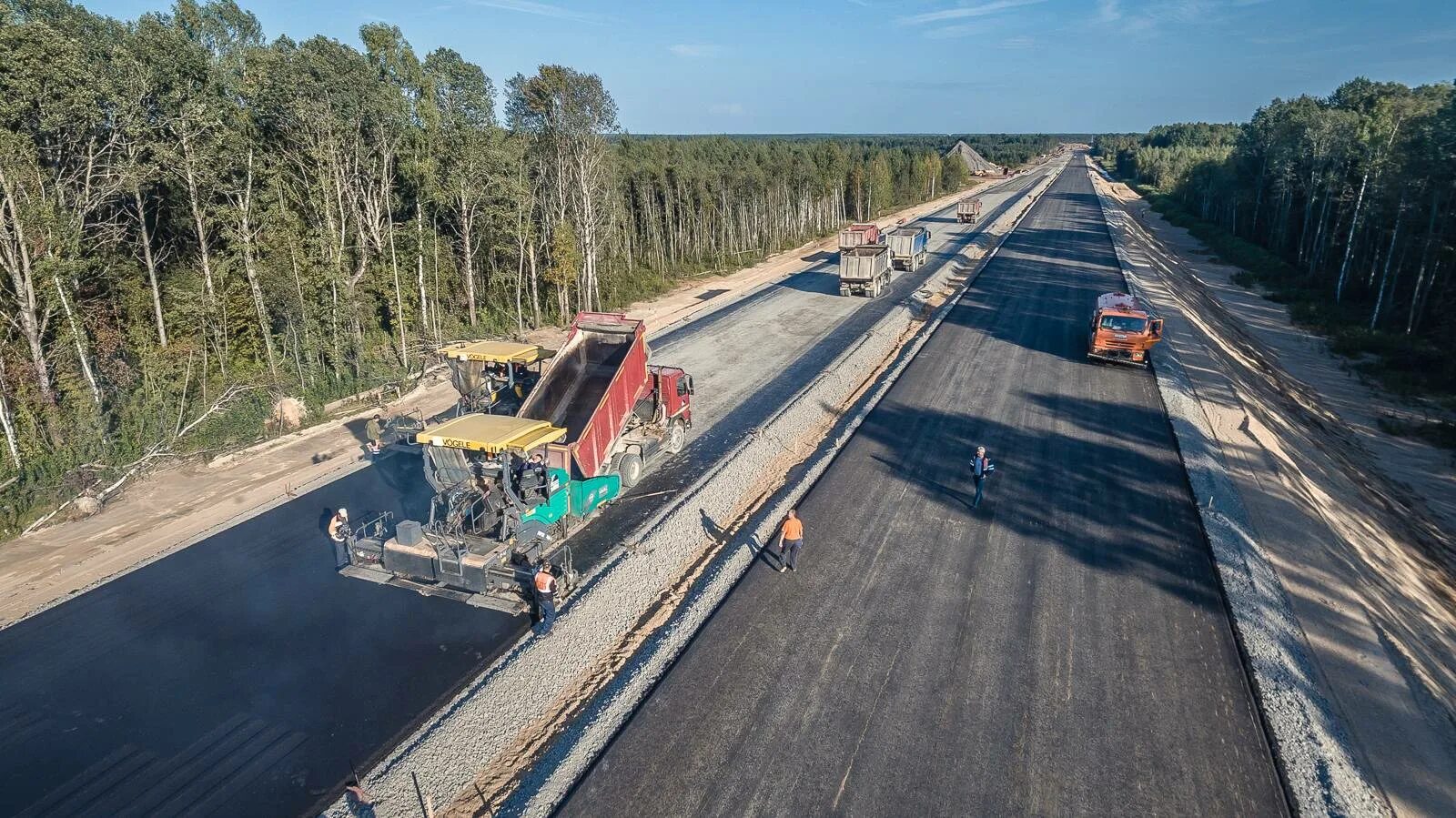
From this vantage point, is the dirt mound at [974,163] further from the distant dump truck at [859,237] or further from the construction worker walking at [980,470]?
the construction worker walking at [980,470]

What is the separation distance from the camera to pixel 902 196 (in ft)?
333

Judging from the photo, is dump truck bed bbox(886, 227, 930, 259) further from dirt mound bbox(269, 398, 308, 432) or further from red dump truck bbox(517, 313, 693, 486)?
dirt mound bbox(269, 398, 308, 432)

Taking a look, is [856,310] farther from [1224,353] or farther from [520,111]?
[520,111]

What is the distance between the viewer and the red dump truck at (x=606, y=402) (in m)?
13.7

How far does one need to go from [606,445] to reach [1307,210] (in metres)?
52.5

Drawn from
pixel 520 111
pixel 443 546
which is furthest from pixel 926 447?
pixel 520 111

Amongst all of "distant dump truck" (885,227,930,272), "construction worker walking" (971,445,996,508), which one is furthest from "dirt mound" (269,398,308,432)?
"distant dump truck" (885,227,930,272)

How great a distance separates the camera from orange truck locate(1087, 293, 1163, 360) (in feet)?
77.8

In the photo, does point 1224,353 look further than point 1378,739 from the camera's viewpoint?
Yes

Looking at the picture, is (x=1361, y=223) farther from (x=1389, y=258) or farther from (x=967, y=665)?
(x=967, y=665)

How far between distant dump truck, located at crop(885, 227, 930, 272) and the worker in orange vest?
35.7 metres

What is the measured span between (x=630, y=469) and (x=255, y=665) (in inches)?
291

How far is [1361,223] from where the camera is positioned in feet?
125

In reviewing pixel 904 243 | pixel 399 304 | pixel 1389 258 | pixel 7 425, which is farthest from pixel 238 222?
pixel 1389 258
